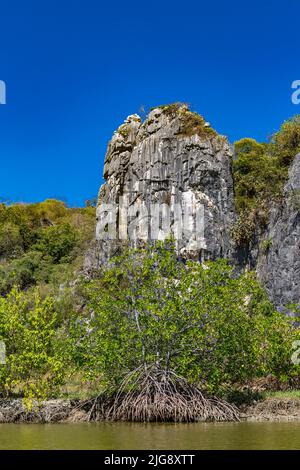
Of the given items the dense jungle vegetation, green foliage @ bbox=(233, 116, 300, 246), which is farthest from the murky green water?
green foliage @ bbox=(233, 116, 300, 246)

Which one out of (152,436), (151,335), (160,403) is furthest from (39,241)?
(152,436)

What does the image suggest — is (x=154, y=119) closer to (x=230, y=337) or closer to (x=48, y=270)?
(x=48, y=270)

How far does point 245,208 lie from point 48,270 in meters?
17.4

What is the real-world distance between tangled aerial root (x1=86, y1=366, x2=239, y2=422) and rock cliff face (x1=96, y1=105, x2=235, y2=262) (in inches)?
548

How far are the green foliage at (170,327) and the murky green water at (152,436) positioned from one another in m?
2.08

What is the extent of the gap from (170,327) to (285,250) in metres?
12.2

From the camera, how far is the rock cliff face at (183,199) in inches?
1130

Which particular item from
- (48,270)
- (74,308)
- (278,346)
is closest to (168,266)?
(278,346)

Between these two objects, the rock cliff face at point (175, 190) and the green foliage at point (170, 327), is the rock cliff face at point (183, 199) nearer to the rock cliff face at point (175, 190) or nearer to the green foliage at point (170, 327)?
the rock cliff face at point (175, 190)

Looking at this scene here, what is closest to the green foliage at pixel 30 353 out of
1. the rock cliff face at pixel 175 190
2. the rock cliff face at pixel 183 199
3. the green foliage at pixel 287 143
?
the rock cliff face at pixel 183 199

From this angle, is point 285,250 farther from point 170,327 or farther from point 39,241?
point 39,241

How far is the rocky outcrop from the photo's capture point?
26.8 meters

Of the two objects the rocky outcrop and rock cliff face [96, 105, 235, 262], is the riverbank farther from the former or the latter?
rock cliff face [96, 105, 235, 262]

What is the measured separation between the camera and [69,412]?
17.2 meters
